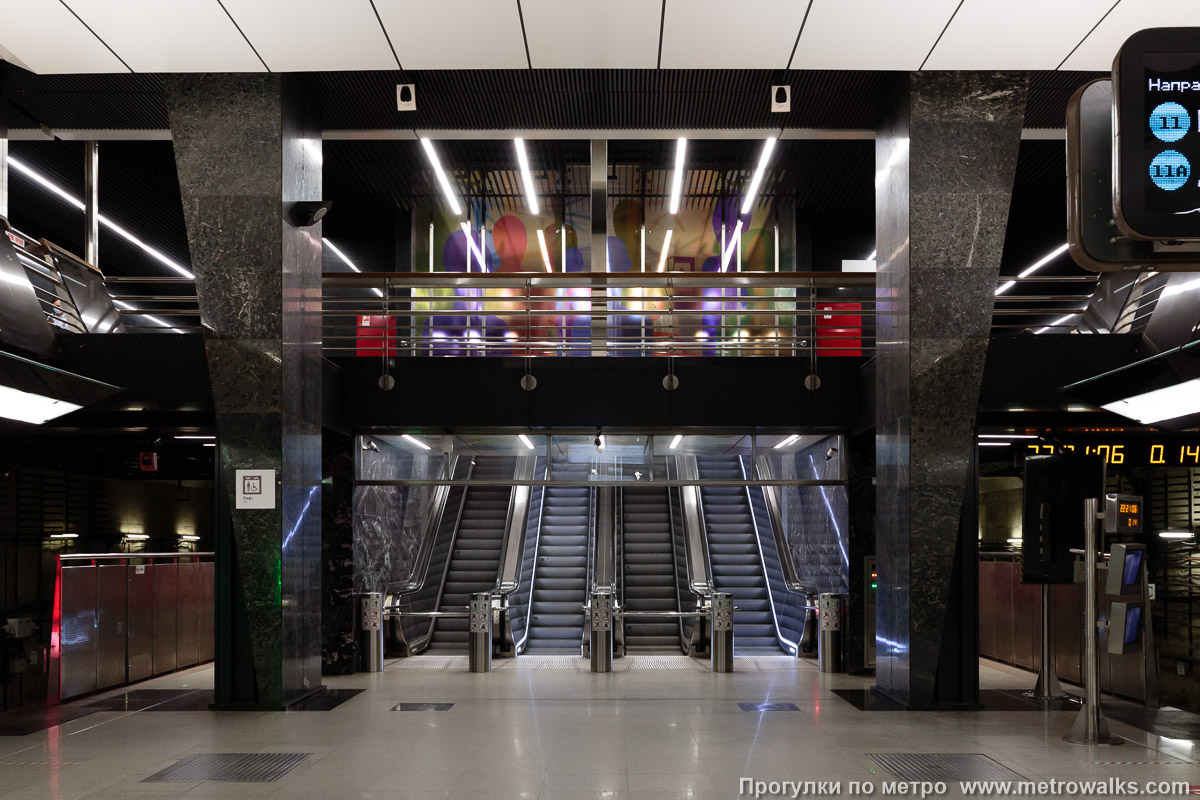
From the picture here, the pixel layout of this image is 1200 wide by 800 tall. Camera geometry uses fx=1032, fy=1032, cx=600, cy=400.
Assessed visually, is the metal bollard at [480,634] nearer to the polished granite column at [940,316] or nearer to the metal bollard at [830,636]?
the metal bollard at [830,636]

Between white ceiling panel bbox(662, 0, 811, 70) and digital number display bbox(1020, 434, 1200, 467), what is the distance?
4451 mm

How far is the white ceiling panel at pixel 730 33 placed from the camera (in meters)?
6.38

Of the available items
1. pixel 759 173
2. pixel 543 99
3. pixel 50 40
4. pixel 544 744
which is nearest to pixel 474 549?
pixel 759 173

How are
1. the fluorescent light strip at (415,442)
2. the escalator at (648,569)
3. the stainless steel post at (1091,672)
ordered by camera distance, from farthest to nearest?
the escalator at (648,569)
the fluorescent light strip at (415,442)
the stainless steel post at (1091,672)

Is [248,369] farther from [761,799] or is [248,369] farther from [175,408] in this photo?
[761,799]

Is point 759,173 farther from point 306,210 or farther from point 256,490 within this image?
point 256,490

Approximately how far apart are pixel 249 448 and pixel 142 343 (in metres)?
2.12

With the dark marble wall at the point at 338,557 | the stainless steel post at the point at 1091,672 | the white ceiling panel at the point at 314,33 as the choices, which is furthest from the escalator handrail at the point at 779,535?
the white ceiling panel at the point at 314,33

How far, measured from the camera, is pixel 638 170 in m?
14.0

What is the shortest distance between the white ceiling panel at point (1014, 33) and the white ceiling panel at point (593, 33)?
78.4 inches

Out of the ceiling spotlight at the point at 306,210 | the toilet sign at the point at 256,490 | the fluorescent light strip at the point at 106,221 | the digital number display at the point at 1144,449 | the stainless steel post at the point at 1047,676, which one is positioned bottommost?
the stainless steel post at the point at 1047,676

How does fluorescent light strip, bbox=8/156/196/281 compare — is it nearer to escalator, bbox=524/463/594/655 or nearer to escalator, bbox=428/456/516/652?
escalator, bbox=428/456/516/652

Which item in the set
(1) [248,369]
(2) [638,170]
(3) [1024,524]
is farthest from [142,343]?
(3) [1024,524]

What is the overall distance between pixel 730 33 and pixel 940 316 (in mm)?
3030
